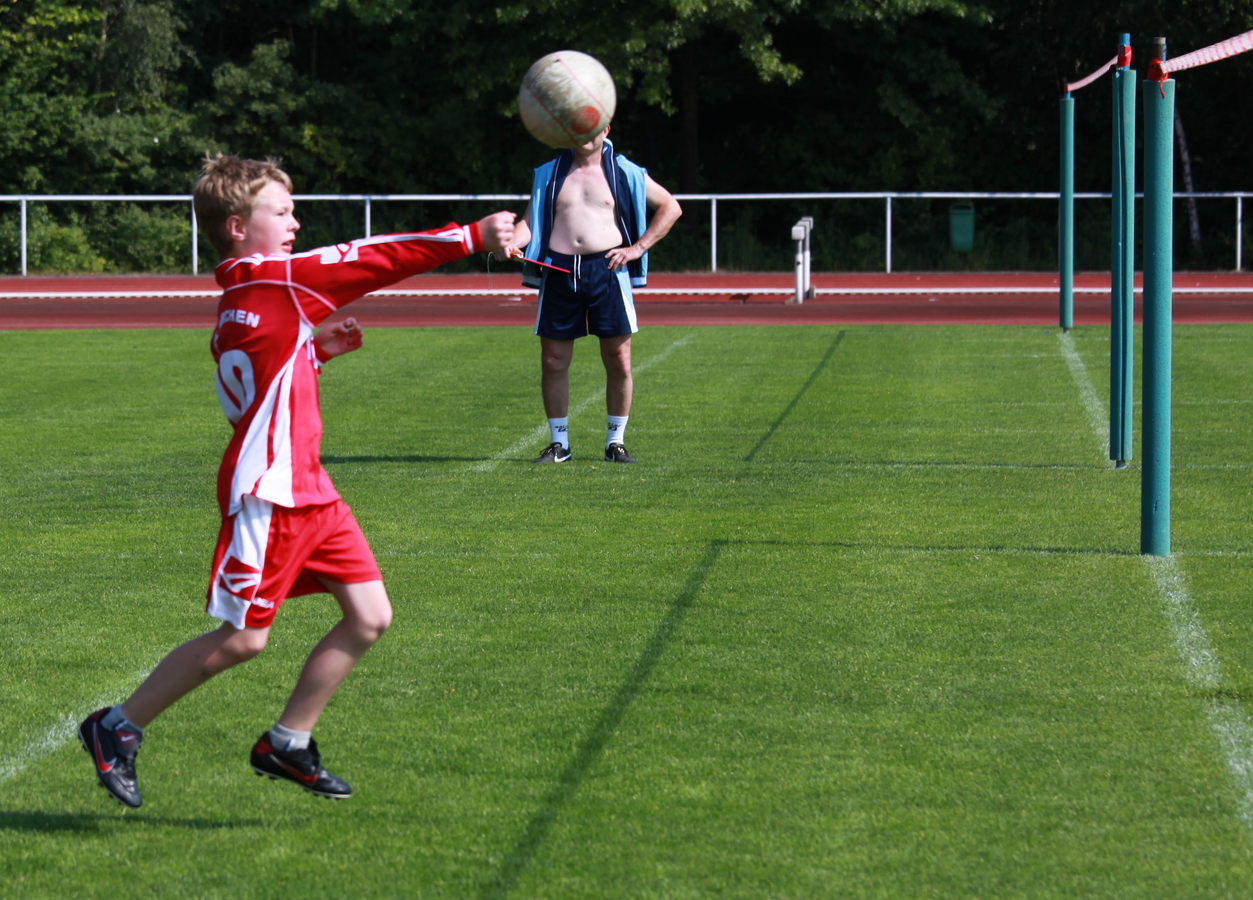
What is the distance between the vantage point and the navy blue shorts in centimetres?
1048

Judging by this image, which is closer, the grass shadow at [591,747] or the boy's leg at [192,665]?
the grass shadow at [591,747]

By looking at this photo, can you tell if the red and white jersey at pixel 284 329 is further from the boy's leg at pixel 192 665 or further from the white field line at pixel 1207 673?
the white field line at pixel 1207 673

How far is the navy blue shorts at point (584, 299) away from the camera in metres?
10.5

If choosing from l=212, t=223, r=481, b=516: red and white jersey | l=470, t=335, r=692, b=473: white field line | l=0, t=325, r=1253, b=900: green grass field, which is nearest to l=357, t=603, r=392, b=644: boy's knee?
l=212, t=223, r=481, b=516: red and white jersey

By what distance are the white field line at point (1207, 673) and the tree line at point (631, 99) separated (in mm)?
30609

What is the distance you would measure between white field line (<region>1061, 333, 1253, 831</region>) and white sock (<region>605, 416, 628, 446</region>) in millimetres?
3912

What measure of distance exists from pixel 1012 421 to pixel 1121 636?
6.41m

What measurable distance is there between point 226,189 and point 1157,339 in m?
4.52

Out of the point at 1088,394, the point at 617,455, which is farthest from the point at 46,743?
the point at 1088,394

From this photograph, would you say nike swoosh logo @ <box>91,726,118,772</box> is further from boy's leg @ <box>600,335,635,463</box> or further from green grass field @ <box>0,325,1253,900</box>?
boy's leg @ <box>600,335,635,463</box>

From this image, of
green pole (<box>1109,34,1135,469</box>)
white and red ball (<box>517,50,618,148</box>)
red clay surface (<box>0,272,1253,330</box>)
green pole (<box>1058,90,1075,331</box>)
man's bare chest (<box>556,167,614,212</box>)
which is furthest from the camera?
red clay surface (<box>0,272,1253,330</box>)

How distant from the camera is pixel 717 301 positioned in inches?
1119

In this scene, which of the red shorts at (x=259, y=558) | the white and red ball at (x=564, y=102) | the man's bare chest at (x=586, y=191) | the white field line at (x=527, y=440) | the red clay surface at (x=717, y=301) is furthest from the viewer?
the red clay surface at (x=717, y=301)

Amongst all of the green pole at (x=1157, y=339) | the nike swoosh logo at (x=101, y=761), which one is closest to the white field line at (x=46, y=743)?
the nike swoosh logo at (x=101, y=761)
